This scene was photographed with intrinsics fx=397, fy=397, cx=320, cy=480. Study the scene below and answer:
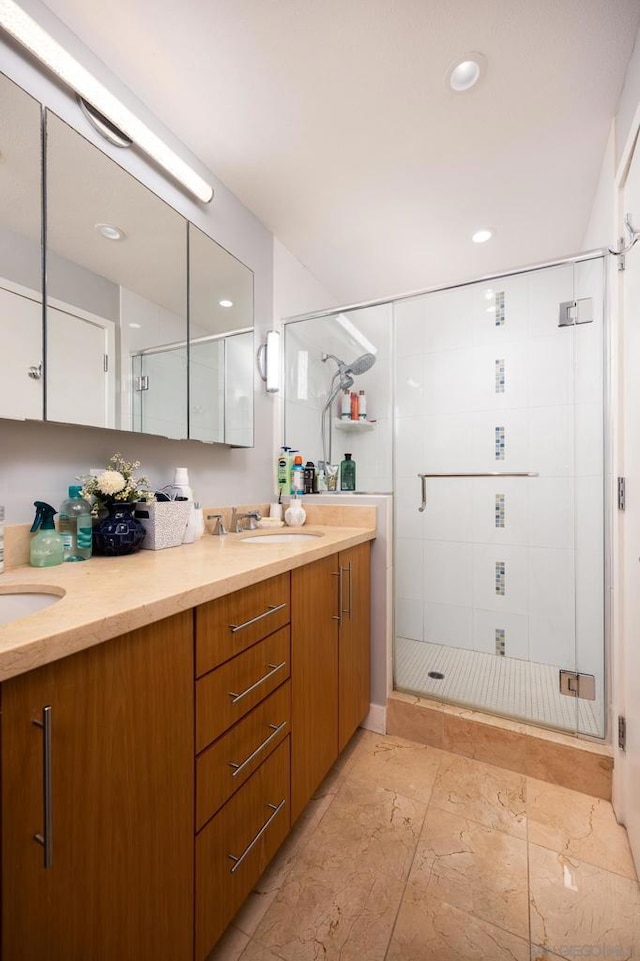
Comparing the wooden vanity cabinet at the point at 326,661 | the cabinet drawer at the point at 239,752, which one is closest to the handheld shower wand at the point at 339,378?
the wooden vanity cabinet at the point at 326,661

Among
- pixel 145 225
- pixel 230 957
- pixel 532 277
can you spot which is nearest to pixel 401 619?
pixel 230 957

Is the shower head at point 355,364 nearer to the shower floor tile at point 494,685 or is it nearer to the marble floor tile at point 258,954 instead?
the shower floor tile at point 494,685

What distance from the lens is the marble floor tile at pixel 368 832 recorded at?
114cm

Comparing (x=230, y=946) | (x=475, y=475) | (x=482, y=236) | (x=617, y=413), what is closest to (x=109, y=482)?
(x=230, y=946)

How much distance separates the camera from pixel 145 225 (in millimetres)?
1329

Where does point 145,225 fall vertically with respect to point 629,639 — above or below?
above

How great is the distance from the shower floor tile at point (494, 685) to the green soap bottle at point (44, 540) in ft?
4.90

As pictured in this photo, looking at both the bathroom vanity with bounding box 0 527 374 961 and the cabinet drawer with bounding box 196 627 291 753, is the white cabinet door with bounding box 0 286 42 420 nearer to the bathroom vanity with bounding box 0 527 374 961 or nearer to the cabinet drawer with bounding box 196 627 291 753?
the bathroom vanity with bounding box 0 527 374 961

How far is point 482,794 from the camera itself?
1.41m

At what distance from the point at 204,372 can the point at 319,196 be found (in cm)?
97

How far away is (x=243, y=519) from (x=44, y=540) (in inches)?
33.4

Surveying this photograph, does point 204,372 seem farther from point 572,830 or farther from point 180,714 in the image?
point 572,830

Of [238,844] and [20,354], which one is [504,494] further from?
[20,354]

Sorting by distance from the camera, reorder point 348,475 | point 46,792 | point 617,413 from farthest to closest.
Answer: point 348,475, point 617,413, point 46,792
